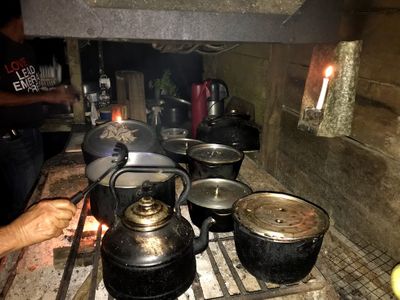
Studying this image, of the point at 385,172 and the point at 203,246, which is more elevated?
the point at 385,172

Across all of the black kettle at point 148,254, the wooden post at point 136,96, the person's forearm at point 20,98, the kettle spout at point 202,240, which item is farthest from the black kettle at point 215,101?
the black kettle at point 148,254

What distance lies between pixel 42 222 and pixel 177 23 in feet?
5.47

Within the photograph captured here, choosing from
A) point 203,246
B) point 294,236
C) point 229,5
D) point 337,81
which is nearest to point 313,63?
point 337,81

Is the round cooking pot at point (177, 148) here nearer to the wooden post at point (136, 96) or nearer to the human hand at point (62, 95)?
the wooden post at point (136, 96)

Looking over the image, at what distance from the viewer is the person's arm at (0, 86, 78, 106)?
15.4 ft

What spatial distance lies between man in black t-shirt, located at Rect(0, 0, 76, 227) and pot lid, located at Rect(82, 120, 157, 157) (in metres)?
1.94

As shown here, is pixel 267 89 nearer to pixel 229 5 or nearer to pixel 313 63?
pixel 313 63

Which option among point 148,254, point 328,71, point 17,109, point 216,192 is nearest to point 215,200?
point 216,192

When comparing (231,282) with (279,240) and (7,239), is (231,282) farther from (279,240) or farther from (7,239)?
(7,239)

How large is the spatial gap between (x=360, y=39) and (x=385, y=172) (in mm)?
1203

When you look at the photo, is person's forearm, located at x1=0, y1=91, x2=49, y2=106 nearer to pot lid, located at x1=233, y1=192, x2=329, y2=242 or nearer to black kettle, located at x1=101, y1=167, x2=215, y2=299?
black kettle, located at x1=101, y1=167, x2=215, y2=299

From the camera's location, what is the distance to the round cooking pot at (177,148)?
11.9 ft

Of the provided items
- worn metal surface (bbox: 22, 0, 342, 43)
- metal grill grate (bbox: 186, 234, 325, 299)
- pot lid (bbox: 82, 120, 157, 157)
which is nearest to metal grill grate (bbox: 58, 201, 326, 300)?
metal grill grate (bbox: 186, 234, 325, 299)

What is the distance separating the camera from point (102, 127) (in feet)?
11.9
